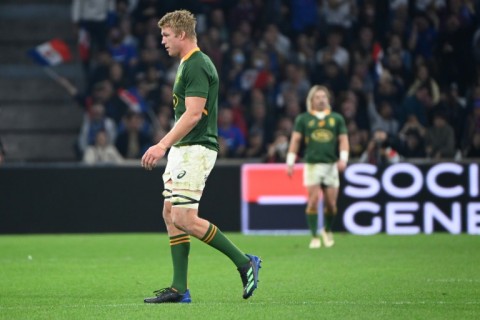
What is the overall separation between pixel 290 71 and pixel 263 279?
11.0 m

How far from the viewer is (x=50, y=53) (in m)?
22.5

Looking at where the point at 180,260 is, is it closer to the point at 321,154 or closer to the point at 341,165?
the point at 341,165

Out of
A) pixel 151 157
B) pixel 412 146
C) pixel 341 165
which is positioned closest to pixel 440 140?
pixel 412 146

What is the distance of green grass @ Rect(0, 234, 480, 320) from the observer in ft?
28.0

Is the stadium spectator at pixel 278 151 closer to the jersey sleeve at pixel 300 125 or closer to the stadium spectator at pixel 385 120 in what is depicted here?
the stadium spectator at pixel 385 120

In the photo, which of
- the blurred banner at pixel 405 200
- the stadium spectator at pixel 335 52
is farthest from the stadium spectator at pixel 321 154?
the stadium spectator at pixel 335 52

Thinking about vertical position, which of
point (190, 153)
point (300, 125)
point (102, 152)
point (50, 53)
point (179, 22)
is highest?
point (179, 22)

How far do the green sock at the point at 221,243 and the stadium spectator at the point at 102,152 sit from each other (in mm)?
11193

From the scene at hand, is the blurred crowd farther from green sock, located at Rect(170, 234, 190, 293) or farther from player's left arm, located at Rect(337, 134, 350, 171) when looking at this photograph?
green sock, located at Rect(170, 234, 190, 293)

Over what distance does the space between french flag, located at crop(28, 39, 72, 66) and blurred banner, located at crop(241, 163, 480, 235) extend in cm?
570

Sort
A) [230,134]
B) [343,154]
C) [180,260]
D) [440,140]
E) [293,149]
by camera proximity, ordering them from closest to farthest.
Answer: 1. [180,260]
2. [343,154]
3. [293,149]
4. [440,140]
5. [230,134]

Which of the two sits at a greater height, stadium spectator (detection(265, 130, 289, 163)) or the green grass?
stadium spectator (detection(265, 130, 289, 163))

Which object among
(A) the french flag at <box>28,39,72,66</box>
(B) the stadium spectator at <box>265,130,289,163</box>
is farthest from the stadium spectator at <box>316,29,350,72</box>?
(A) the french flag at <box>28,39,72,66</box>

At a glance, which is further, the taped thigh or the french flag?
the french flag
